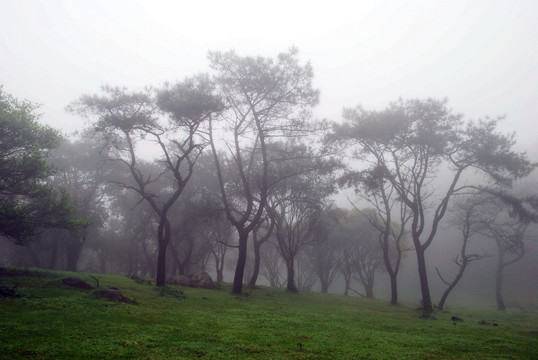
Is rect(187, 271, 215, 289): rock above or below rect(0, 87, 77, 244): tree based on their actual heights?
below

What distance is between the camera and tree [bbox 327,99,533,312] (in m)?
24.8

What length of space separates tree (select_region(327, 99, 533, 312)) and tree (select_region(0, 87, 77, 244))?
2008 cm

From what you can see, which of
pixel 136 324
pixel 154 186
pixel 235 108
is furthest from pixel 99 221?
pixel 136 324

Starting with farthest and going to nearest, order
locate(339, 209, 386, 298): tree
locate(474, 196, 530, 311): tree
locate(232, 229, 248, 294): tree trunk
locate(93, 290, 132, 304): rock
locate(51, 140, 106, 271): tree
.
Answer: locate(339, 209, 386, 298): tree, locate(51, 140, 106, 271): tree, locate(474, 196, 530, 311): tree, locate(232, 229, 248, 294): tree trunk, locate(93, 290, 132, 304): rock

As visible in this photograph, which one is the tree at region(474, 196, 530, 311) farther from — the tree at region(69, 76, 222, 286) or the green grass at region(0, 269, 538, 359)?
the tree at region(69, 76, 222, 286)

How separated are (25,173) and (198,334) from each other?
638 inches

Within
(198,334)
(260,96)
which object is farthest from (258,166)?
(198,334)

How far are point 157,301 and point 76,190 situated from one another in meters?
31.4

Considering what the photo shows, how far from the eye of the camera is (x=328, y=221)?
Result: 1678 inches

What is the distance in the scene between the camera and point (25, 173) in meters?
19.9

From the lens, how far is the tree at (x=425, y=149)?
81.5 feet

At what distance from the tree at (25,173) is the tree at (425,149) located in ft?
65.9

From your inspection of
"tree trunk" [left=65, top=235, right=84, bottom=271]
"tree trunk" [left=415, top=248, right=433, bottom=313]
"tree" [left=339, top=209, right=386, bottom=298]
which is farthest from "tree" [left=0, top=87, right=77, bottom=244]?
"tree" [left=339, top=209, right=386, bottom=298]

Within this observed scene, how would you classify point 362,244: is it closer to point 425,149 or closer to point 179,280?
point 425,149
